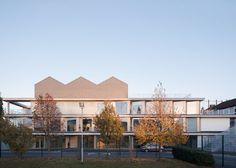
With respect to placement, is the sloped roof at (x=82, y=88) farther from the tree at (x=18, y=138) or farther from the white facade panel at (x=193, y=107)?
the tree at (x=18, y=138)

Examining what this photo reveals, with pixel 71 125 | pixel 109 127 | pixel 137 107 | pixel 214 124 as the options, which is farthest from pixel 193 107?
pixel 109 127

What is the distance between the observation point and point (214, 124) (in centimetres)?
6900

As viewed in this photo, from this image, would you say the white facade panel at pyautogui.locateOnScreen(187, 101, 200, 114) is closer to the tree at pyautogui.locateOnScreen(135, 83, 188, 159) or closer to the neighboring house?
the neighboring house

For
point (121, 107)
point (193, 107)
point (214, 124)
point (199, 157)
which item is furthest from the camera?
point (193, 107)

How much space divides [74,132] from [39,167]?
1624 inches

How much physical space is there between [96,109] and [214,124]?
823 inches

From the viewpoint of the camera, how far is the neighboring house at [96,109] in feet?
223

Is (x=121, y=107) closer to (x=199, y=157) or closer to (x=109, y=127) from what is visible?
(x=109, y=127)

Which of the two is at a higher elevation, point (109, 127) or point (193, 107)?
point (193, 107)

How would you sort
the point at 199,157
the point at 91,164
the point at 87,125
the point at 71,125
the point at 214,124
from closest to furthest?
the point at 199,157 → the point at 91,164 → the point at 87,125 → the point at 214,124 → the point at 71,125

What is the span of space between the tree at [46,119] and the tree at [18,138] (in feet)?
76.4

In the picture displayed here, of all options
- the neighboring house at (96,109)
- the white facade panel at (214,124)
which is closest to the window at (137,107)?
the neighboring house at (96,109)

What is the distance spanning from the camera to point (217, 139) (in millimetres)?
52438

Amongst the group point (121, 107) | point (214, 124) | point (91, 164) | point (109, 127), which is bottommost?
point (91, 164)
